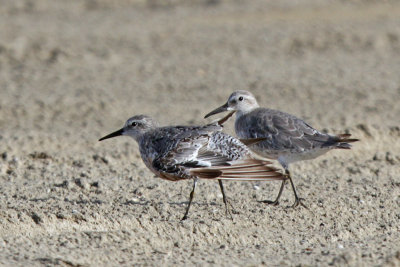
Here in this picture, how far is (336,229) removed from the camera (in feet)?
23.0

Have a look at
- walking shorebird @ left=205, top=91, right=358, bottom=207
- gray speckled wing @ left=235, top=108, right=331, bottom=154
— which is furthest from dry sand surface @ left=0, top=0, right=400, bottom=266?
gray speckled wing @ left=235, top=108, right=331, bottom=154

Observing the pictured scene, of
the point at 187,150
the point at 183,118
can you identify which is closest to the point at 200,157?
the point at 187,150

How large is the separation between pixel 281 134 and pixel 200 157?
1.17 metres

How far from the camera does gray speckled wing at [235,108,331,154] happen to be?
7698 mm

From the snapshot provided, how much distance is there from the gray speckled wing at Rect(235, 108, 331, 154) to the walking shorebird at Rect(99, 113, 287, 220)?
18.1 inches

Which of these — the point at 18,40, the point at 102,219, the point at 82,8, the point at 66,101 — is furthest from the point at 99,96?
the point at 82,8

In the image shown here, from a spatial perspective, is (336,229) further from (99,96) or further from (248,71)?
(248,71)

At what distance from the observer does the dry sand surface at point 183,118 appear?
655cm

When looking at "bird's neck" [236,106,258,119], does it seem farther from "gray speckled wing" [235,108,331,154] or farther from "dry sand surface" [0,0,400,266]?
"dry sand surface" [0,0,400,266]

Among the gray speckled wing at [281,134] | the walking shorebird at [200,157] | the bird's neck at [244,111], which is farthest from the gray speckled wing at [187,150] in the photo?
the bird's neck at [244,111]

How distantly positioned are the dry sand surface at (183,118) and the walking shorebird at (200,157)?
480 millimetres

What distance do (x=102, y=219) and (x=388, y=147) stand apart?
4457mm

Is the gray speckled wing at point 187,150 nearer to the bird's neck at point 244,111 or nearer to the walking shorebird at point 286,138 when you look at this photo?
the walking shorebird at point 286,138

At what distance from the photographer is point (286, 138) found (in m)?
7.77
